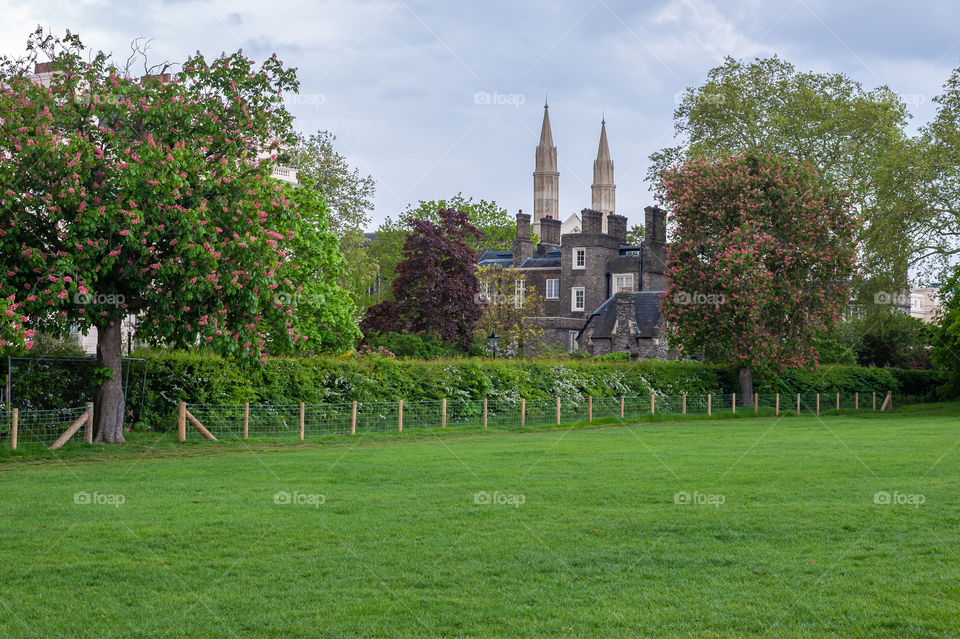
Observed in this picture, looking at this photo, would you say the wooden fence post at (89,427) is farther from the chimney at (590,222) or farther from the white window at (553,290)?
the white window at (553,290)

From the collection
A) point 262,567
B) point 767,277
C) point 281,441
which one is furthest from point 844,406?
point 262,567

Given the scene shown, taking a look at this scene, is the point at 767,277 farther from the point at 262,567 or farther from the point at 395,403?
the point at 262,567

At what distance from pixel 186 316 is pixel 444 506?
38.3ft

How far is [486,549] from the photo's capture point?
1009 centimetres

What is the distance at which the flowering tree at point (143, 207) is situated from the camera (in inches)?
818

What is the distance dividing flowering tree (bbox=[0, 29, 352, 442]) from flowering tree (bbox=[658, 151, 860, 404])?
22.2 m

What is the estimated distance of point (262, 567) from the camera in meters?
9.33

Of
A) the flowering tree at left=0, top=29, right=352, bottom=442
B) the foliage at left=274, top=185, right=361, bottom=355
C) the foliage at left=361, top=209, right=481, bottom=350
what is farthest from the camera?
the foliage at left=361, top=209, right=481, bottom=350

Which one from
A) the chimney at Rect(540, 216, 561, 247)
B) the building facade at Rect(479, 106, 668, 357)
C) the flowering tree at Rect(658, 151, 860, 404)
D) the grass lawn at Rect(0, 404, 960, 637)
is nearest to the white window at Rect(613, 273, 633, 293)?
the building facade at Rect(479, 106, 668, 357)

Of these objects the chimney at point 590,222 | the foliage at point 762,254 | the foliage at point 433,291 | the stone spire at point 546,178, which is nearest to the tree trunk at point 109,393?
the foliage at point 433,291

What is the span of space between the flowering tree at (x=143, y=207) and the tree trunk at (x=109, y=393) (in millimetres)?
34

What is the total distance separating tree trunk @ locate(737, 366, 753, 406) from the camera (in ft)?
144

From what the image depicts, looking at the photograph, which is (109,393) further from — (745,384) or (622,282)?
(622,282)

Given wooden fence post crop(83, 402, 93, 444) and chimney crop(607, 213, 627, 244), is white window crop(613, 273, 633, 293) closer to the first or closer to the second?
chimney crop(607, 213, 627, 244)
